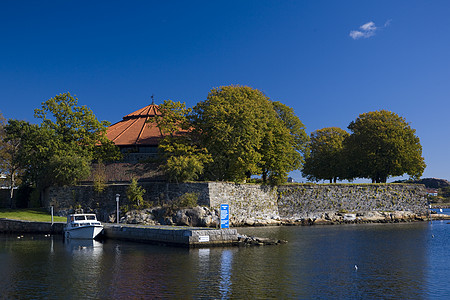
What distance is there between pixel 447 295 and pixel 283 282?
7.50 m

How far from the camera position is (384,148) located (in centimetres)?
7406

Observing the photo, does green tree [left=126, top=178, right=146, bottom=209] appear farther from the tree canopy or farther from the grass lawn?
the grass lawn

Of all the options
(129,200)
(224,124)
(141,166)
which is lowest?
(129,200)

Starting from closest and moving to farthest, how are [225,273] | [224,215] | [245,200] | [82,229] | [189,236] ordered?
[225,273] → [189,236] → [224,215] → [82,229] → [245,200]

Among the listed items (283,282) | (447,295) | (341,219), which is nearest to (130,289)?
Answer: (283,282)

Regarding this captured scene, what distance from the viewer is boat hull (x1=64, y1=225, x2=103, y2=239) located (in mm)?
43875

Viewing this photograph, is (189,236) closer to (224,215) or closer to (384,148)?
(224,215)

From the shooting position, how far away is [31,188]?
66.5 m

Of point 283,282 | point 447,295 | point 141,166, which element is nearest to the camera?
point 447,295

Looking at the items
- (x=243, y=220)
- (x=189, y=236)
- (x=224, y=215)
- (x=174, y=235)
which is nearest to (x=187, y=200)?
(x=243, y=220)

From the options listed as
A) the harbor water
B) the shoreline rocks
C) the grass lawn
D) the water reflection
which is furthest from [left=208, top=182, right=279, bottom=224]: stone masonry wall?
the water reflection

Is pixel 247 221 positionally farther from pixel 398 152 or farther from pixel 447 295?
pixel 447 295

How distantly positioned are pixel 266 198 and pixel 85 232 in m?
28.0

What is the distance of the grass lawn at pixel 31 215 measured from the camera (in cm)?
5412
